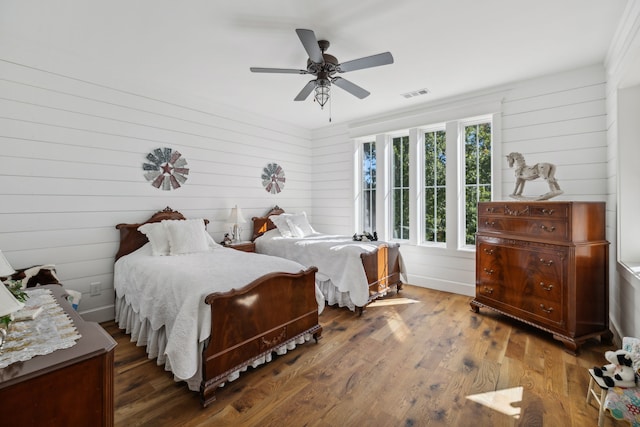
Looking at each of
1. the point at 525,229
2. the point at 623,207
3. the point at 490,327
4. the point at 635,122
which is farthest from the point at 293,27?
the point at 490,327

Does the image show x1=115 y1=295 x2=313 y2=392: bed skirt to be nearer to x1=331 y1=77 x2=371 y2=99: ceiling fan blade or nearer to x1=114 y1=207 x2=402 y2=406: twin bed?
x1=114 y1=207 x2=402 y2=406: twin bed

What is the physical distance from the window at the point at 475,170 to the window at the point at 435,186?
11.2 inches

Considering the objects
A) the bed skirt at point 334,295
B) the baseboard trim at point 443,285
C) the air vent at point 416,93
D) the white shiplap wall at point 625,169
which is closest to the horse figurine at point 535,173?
the white shiplap wall at point 625,169

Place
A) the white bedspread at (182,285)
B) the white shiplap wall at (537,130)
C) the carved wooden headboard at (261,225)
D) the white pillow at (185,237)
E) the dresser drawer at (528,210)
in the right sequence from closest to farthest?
1. the white bedspread at (182,285)
2. the dresser drawer at (528,210)
3. the white shiplap wall at (537,130)
4. the white pillow at (185,237)
5. the carved wooden headboard at (261,225)

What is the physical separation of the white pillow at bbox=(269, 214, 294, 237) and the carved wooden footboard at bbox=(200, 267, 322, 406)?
1.79 metres

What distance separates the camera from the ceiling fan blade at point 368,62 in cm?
227

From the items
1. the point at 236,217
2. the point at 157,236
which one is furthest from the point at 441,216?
the point at 157,236

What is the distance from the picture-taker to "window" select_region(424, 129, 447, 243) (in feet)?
14.1

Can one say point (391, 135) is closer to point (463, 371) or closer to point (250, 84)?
point (250, 84)

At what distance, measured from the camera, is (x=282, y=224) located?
181 inches

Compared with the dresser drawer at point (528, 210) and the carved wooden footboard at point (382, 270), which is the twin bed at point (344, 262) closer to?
the carved wooden footboard at point (382, 270)

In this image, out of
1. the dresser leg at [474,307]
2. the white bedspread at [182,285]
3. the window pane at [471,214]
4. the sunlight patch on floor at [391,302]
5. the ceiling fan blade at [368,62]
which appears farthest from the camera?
the window pane at [471,214]

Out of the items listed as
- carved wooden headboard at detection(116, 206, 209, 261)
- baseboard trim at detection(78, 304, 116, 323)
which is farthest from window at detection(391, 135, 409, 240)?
baseboard trim at detection(78, 304, 116, 323)

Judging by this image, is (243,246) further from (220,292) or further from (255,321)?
(220,292)
